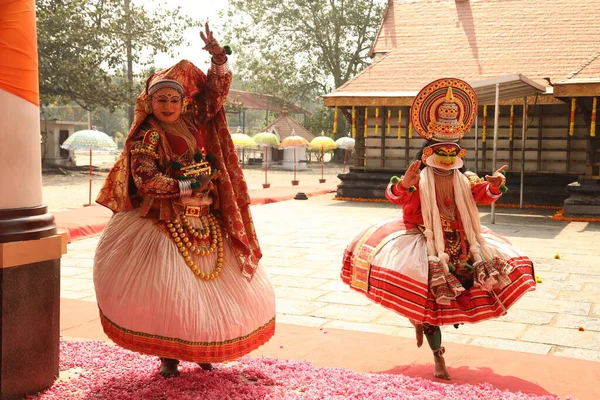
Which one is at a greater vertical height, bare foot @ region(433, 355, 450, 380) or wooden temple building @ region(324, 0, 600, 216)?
wooden temple building @ region(324, 0, 600, 216)

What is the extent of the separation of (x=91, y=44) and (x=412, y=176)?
23.3 meters

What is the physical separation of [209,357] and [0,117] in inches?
63.6

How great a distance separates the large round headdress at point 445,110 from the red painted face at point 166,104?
1.58 meters

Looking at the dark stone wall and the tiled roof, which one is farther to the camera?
the tiled roof

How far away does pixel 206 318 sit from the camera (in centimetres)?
359

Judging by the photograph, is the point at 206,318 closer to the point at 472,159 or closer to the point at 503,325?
the point at 503,325

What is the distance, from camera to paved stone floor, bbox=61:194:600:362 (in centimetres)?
521

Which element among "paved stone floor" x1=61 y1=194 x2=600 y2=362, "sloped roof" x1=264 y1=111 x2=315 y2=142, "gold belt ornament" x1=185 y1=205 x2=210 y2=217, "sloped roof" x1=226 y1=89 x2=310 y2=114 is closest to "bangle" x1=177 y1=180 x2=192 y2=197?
"gold belt ornament" x1=185 y1=205 x2=210 y2=217

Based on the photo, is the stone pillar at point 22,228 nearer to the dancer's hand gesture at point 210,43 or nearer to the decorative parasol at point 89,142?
the dancer's hand gesture at point 210,43

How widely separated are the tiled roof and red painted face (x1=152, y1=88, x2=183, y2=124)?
12.3 m

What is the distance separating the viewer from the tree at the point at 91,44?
24.3m

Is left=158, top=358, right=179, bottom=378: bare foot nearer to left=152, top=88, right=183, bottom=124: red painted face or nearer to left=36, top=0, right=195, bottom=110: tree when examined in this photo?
left=152, top=88, right=183, bottom=124: red painted face

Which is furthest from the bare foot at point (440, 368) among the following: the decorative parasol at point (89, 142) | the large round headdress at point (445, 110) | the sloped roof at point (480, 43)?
the decorative parasol at point (89, 142)

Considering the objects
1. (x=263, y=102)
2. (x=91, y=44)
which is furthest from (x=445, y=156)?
(x=263, y=102)
